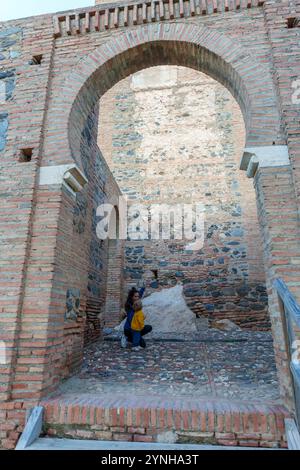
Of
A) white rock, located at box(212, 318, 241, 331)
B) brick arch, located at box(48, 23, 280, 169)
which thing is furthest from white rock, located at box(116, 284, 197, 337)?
brick arch, located at box(48, 23, 280, 169)

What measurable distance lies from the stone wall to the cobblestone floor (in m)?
2.89

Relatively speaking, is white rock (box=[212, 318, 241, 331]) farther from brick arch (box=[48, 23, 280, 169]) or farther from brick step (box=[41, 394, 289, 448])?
brick arch (box=[48, 23, 280, 169])

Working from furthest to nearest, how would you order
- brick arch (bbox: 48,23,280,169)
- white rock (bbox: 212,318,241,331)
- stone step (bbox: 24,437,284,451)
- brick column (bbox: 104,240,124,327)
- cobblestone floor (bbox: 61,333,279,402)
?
1. brick column (bbox: 104,240,124,327)
2. white rock (bbox: 212,318,241,331)
3. brick arch (bbox: 48,23,280,169)
4. cobblestone floor (bbox: 61,333,279,402)
5. stone step (bbox: 24,437,284,451)

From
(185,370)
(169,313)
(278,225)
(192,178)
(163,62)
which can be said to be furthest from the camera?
(192,178)

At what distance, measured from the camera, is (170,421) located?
263 centimetres

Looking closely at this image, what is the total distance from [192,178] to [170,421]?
8067mm

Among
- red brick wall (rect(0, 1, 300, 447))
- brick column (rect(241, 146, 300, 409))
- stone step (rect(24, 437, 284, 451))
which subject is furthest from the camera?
red brick wall (rect(0, 1, 300, 447))

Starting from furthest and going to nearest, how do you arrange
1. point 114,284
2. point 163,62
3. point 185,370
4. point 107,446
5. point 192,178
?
point 192,178 → point 114,284 → point 163,62 → point 185,370 → point 107,446

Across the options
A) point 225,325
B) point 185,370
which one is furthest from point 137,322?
point 225,325

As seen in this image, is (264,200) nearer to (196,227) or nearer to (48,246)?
(48,246)

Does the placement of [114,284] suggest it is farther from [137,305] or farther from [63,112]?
[63,112]

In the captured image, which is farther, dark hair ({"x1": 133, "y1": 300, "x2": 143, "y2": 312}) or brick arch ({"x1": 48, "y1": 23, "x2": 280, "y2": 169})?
dark hair ({"x1": 133, "y1": 300, "x2": 143, "y2": 312})

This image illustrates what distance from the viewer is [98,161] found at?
672 centimetres

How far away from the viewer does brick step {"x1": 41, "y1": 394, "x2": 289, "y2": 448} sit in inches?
100
